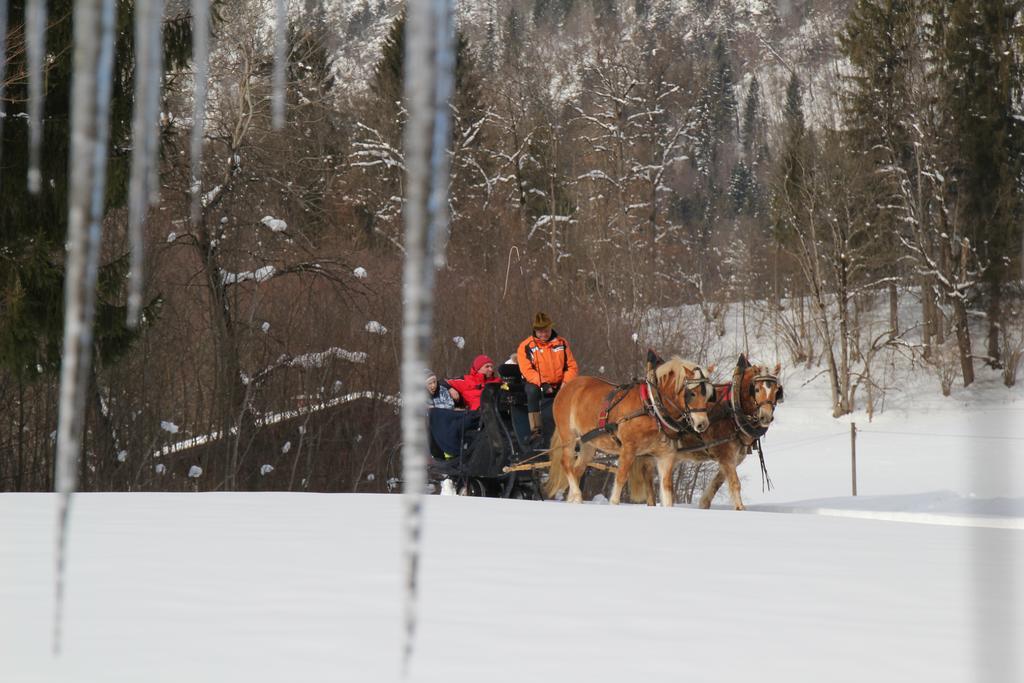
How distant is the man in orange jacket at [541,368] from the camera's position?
450 inches

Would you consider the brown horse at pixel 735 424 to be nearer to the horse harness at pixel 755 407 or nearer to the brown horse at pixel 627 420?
the horse harness at pixel 755 407

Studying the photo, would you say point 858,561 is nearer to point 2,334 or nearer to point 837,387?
point 2,334

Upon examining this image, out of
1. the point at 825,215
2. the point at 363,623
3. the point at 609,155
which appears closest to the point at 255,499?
the point at 363,623

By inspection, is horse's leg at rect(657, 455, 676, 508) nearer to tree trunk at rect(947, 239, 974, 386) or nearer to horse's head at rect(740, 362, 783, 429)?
horse's head at rect(740, 362, 783, 429)

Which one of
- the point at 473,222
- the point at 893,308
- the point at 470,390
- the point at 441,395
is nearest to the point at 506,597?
the point at 441,395

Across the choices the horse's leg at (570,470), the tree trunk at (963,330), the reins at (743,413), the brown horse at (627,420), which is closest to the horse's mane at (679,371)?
the brown horse at (627,420)

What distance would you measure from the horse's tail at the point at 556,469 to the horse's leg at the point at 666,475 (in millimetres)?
963

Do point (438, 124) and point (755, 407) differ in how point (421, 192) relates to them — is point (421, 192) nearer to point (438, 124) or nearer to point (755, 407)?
point (438, 124)

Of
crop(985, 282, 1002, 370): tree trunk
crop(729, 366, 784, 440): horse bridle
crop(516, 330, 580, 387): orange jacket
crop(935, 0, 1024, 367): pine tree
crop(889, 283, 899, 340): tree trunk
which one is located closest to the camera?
crop(729, 366, 784, 440): horse bridle

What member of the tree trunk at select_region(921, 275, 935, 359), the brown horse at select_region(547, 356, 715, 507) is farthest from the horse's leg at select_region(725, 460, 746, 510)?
the tree trunk at select_region(921, 275, 935, 359)

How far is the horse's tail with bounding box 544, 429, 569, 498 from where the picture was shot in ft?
35.7

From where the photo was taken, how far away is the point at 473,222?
25906 millimetres

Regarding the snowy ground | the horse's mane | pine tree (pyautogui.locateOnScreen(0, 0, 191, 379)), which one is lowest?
the snowy ground

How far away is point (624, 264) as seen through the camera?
88.8 ft
